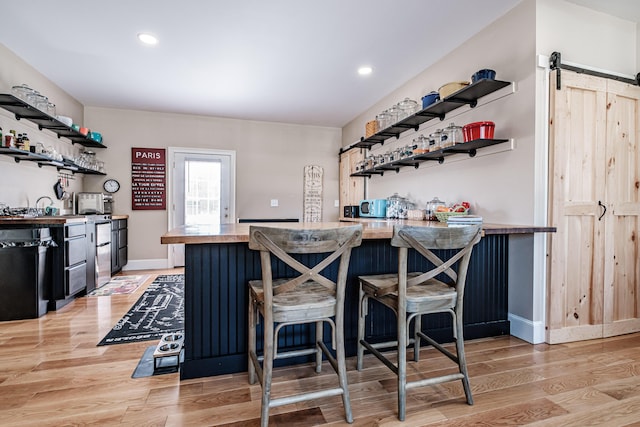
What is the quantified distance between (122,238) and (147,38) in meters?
3.05

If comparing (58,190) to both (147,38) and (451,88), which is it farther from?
(451,88)

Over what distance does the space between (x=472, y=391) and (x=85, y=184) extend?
18.3 feet

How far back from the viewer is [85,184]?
15.9 feet

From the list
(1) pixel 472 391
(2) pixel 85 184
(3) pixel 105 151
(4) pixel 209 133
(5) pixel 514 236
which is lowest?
(1) pixel 472 391

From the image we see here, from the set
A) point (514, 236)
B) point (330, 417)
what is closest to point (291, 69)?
point (514, 236)

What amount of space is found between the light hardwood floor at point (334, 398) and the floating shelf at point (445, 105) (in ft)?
6.53

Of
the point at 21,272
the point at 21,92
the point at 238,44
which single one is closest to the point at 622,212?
the point at 238,44

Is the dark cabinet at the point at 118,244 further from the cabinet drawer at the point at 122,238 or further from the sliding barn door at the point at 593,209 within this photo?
the sliding barn door at the point at 593,209

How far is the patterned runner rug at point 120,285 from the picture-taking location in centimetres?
366

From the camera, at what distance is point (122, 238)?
15.6ft

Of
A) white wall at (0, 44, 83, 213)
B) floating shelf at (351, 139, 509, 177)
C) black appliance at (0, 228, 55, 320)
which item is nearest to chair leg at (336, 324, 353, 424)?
floating shelf at (351, 139, 509, 177)

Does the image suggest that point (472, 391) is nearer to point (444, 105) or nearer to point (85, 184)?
point (444, 105)

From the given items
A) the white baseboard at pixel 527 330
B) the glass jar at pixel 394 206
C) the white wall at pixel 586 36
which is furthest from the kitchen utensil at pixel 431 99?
the white baseboard at pixel 527 330

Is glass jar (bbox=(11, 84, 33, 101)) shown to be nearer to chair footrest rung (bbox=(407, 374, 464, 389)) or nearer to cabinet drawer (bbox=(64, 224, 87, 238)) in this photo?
cabinet drawer (bbox=(64, 224, 87, 238))
